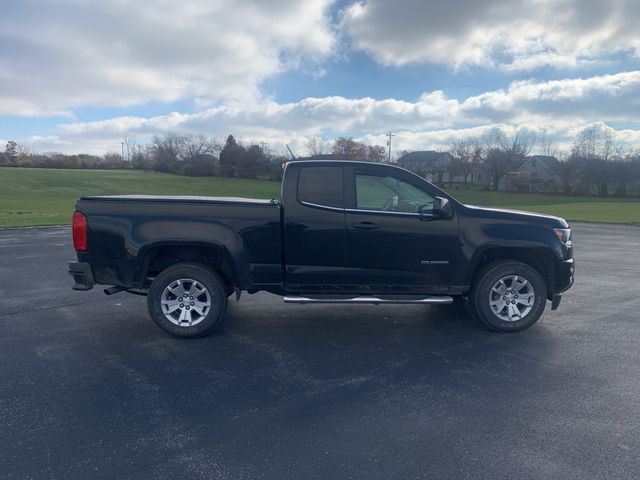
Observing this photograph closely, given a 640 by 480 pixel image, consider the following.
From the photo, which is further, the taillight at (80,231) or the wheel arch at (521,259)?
the wheel arch at (521,259)

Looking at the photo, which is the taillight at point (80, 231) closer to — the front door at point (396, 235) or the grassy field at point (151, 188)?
the front door at point (396, 235)

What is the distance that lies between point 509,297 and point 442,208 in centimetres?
137

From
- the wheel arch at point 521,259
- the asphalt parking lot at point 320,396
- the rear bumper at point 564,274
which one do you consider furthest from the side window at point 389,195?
the rear bumper at point 564,274

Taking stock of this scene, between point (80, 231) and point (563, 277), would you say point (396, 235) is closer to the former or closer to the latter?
point (563, 277)

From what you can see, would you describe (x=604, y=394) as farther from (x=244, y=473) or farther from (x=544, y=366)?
(x=244, y=473)

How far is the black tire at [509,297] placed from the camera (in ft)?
18.6

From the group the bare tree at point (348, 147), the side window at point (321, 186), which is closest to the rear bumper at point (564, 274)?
the side window at point (321, 186)

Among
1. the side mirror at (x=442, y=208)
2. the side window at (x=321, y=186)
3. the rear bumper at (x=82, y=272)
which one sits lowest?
the rear bumper at (x=82, y=272)

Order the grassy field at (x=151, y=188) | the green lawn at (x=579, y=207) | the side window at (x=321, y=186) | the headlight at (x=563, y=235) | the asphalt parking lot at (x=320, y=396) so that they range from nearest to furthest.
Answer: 1. the asphalt parking lot at (x=320, y=396)
2. the side window at (x=321, y=186)
3. the headlight at (x=563, y=235)
4. the green lawn at (x=579, y=207)
5. the grassy field at (x=151, y=188)

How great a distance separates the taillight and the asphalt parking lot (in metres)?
1.07

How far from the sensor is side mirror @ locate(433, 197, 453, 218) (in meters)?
5.45

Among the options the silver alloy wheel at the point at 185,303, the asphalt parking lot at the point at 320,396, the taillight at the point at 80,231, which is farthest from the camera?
the silver alloy wheel at the point at 185,303

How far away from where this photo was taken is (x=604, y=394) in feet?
13.5

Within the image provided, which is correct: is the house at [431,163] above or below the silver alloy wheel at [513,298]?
above
